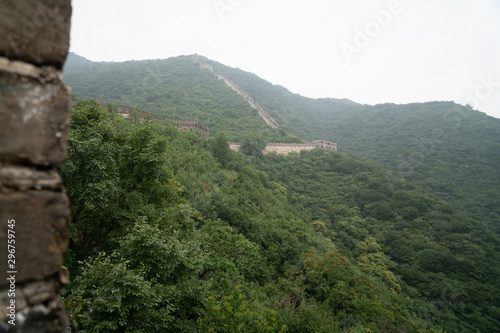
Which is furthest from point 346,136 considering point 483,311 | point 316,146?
point 483,311

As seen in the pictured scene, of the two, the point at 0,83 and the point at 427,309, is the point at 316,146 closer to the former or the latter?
the point at 427,309

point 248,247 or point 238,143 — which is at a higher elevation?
point 238,143

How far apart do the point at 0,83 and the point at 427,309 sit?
29.8 metres

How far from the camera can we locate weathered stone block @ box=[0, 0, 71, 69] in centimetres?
123

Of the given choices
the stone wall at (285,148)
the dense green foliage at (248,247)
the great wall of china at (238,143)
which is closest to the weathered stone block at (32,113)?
the dense green foliage at (248,247)

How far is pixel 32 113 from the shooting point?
1286 millimetres

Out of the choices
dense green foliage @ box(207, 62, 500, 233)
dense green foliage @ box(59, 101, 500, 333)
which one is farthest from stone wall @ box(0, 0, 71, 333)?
dense green foliage @ box(207, 62, 500, 233)

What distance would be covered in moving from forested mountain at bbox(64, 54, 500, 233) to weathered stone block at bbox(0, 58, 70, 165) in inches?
1807

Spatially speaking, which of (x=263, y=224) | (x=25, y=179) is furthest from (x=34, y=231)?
(x=263, y=224)

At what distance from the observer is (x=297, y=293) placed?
13.2 meters

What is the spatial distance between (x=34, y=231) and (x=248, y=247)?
10.0m

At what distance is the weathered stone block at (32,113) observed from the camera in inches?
47.7

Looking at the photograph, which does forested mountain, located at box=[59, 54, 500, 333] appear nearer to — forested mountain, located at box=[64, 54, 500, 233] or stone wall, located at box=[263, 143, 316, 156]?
forested mountain, located at box=[64, 54, 500, 233]

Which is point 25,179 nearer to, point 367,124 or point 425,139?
Answer: point 425,139
